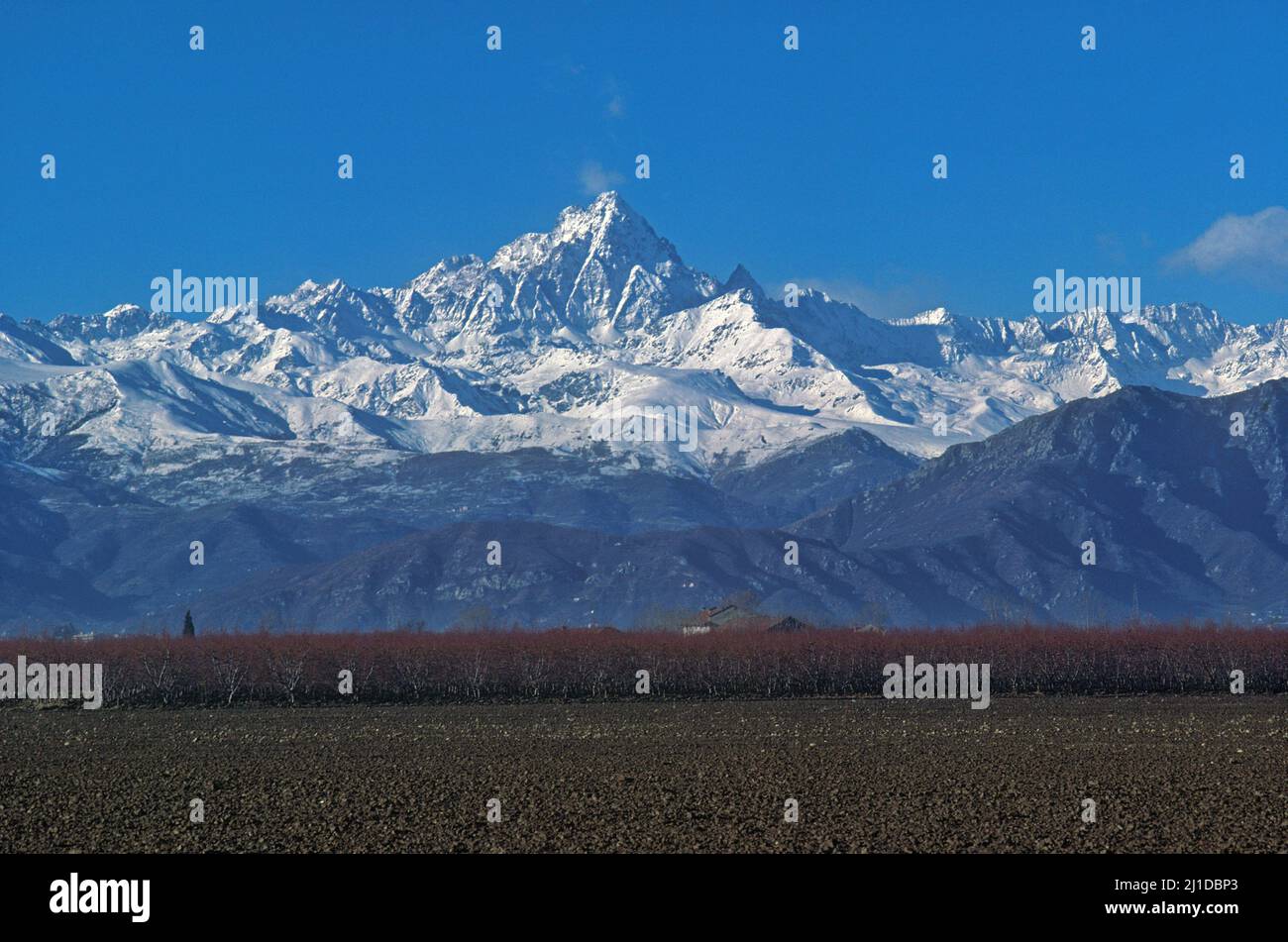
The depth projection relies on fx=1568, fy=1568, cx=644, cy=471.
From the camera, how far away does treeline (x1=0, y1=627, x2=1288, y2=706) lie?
419 ft

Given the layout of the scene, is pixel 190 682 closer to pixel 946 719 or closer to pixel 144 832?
pixel 946 719

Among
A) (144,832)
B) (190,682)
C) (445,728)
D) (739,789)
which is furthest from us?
(190,682)

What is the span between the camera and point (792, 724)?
88.6 meters

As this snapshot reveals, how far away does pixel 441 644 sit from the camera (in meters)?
147

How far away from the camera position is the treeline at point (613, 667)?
12756 cm

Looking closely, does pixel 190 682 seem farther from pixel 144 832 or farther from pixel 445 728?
pixel 144 832

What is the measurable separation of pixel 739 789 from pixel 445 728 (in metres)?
38.6

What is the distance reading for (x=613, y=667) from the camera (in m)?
136
